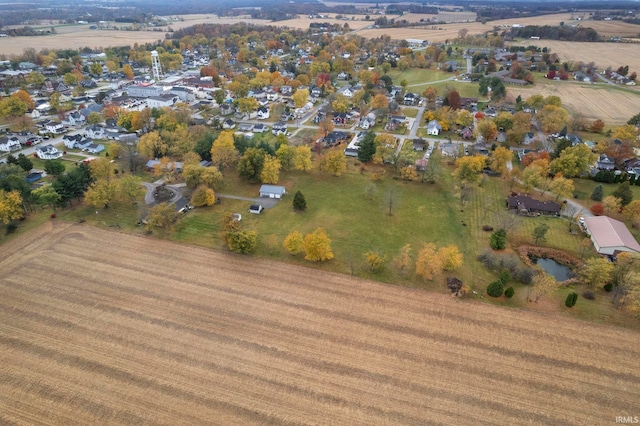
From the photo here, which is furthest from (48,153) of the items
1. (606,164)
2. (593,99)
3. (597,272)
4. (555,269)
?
(593,99)

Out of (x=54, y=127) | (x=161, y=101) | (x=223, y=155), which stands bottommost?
(x=54, y=127)

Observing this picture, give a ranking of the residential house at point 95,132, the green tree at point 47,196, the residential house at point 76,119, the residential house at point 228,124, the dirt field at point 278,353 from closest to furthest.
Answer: the dirt field at point 278,353, the green tree at point 47,196, the residential house at point 95,132, the residential house at point 228,124, the residential house at point 76,119

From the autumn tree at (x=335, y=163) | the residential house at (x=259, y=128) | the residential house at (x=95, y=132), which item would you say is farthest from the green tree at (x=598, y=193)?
the residential house at (x=95, y=132)

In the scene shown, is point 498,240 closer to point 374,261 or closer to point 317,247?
point 374,261

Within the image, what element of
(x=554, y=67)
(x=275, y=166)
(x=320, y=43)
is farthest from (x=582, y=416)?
(x=320, y=43)

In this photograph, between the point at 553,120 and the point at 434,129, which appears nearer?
the point at 553,120

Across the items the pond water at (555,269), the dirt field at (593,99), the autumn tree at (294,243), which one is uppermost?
the dirt field at (593,99)

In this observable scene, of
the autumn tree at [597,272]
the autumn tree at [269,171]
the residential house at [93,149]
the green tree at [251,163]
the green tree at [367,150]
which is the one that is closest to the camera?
the autumn tree at [597,272]

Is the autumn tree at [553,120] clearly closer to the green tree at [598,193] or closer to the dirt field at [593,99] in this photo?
the dirt field at [593,99]
